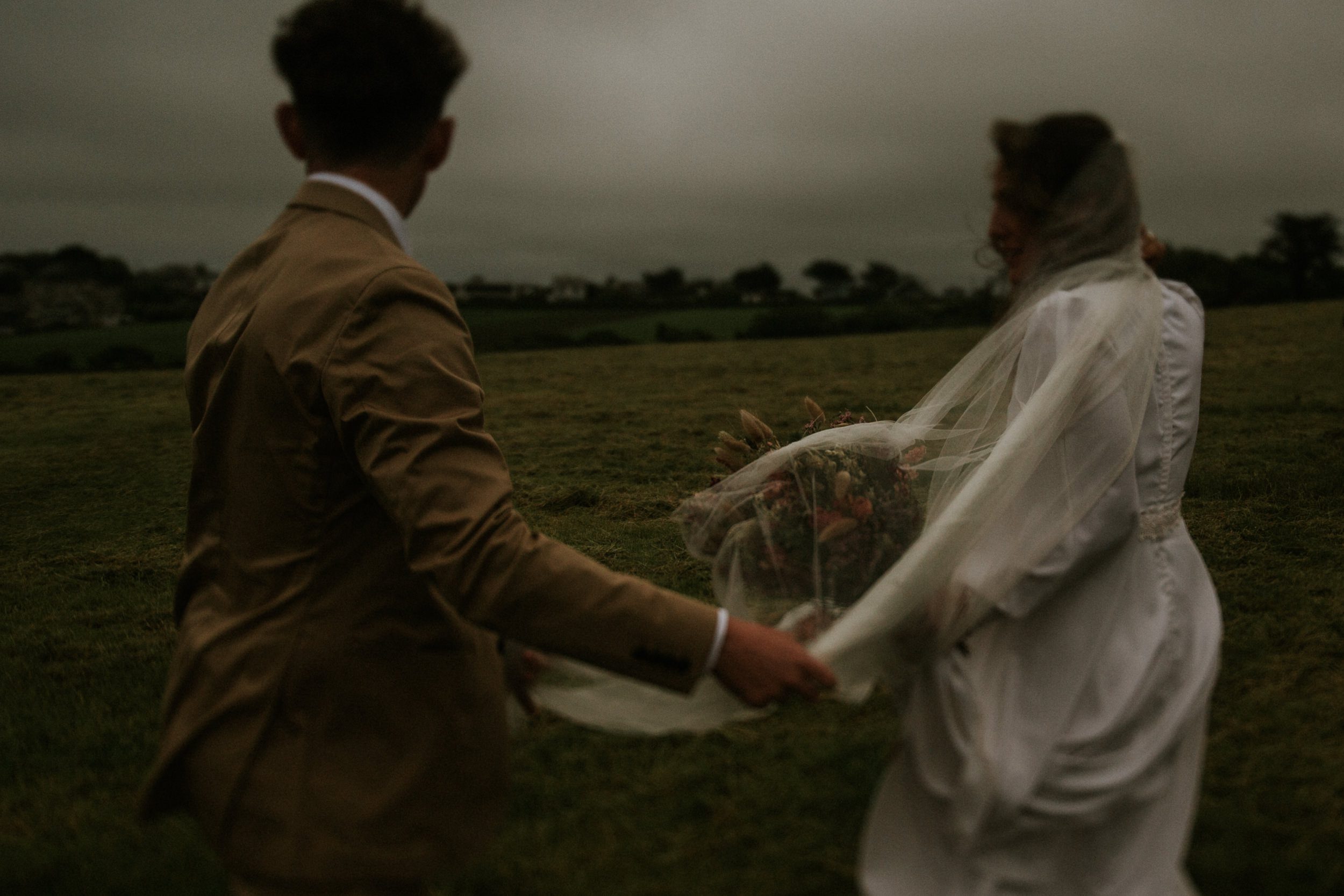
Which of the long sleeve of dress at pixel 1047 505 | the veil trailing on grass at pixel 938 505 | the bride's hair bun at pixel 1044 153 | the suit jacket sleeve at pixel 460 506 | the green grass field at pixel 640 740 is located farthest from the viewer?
the green grass field at pixel 640 740

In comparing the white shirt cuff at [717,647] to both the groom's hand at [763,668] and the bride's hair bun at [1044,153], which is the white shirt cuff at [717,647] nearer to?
the groom's hand at [763,668]

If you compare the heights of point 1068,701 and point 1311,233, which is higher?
point 1311,233

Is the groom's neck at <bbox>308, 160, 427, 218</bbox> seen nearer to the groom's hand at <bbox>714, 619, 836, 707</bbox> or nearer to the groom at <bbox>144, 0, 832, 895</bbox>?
the groom at <bbox>144, 0, 832, 895</bbox>

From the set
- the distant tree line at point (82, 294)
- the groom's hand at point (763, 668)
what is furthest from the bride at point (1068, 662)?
the distant tree line at point (82, 294)

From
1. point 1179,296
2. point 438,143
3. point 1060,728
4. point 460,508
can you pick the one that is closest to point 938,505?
point 1060,728

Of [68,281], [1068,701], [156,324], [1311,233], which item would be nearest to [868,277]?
[1311,233]

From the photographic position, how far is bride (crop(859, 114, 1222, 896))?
8.33ft

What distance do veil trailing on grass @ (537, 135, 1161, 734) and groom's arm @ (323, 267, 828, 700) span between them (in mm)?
414

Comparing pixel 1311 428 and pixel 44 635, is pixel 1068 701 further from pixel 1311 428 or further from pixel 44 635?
pixel 1311 428

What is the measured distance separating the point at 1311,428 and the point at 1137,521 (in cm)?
1184

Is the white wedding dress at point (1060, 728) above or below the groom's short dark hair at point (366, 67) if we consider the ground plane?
below

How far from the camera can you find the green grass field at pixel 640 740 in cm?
376

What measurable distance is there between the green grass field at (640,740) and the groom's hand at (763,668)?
1.87 metres

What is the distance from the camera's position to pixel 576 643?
1946 mm
